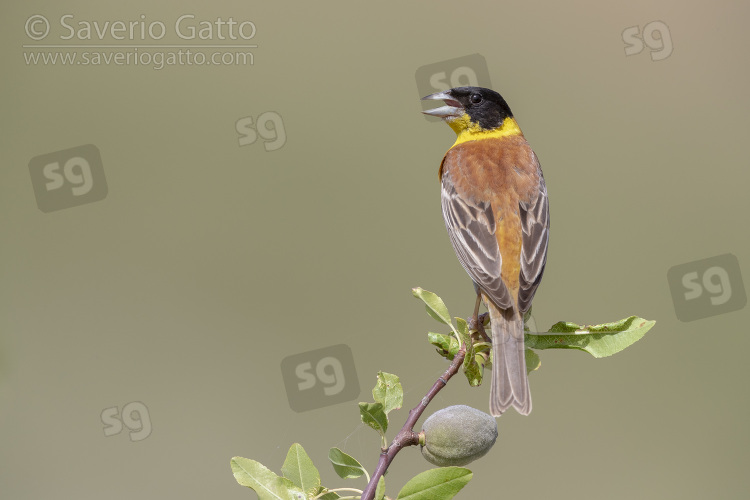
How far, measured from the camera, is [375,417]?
1.44 metres

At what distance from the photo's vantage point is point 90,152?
4621mm

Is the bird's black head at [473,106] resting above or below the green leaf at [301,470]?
above

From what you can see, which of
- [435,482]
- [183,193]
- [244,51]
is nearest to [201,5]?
[244,51]

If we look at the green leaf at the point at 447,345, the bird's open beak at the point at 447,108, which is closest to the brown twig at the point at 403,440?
the green leaf at the point at 447,345

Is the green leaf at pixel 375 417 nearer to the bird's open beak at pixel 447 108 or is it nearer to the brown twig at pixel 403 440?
the brown twig at pixel 403 440

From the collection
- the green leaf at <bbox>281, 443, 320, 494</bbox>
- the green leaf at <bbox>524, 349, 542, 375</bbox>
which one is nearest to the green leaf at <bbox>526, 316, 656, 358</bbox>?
the green leaf at <bbox>524, 349, 542, 375</bbox>

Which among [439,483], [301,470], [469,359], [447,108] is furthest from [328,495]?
[447,108]

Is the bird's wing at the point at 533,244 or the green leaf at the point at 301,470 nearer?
the green leaf at the point at 301,470

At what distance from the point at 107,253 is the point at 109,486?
1465 millimetres

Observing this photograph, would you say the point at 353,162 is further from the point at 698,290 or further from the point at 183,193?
the point at 698,290

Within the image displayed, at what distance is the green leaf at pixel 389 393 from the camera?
4.84 feet

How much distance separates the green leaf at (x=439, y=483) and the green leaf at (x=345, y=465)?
0.64 feet

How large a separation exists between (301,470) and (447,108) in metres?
2.04

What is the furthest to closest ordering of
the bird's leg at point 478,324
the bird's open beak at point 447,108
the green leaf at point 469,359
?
the bird's open beak at point 447,108
the bird's leg at point 478,324
the green leaf at point 469,359
